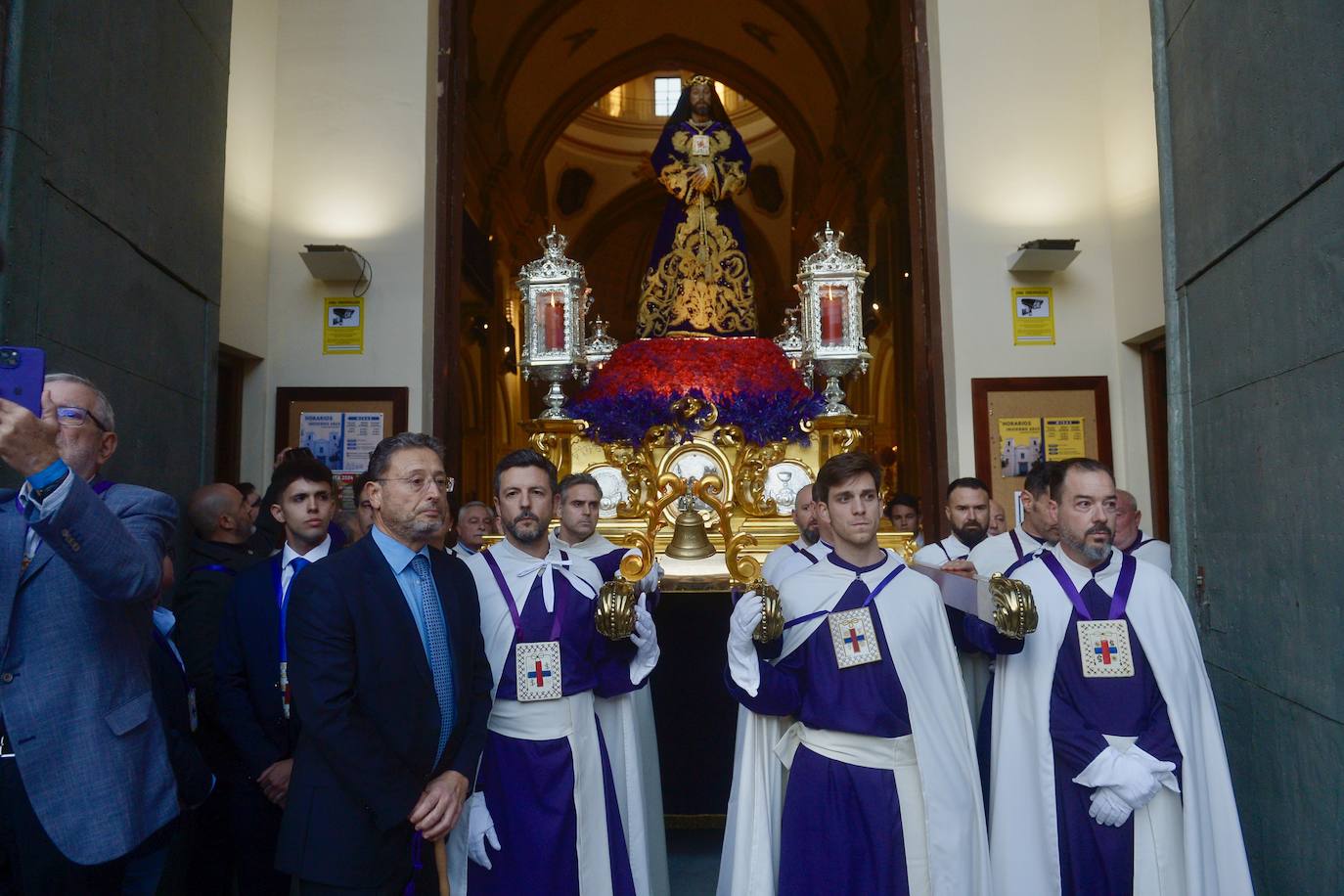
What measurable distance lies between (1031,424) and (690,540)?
2.13m

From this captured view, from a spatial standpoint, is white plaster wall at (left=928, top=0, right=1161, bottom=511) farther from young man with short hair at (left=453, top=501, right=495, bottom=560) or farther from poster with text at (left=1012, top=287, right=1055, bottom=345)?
young man with short hair at (left=453, top=501, right=495, bottom=560)

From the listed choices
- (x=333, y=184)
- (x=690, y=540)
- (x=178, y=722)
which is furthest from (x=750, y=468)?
(x=178, y=722)

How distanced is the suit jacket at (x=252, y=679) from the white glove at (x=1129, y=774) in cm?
232

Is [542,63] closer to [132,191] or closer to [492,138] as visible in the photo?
[492,138]

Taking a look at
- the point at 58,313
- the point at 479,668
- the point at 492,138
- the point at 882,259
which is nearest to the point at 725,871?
the point at 479,668

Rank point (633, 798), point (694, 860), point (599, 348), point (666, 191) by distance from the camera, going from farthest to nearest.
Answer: point (666, 191), point (599, 348), point (694, 860), point (633, 798)

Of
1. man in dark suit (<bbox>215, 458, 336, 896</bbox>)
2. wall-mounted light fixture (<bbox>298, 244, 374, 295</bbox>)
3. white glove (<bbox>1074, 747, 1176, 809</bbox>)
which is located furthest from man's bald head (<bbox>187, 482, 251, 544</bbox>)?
white glove (<bbox>1074, 747, 1176, 809</bbox>)

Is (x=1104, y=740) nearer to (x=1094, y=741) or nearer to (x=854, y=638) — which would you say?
(x=1094, y=741)

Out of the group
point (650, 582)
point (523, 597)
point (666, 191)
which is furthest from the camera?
point (666, 191)

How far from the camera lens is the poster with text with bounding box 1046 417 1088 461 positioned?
566cm

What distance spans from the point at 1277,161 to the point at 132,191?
12.8 ft

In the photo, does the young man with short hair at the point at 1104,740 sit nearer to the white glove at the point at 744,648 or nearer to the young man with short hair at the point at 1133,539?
the white glove at the point at 744,648

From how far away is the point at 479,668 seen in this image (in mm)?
2725

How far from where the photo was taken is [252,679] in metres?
2.99
